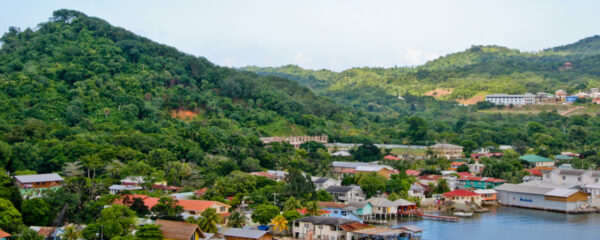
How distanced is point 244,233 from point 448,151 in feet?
103

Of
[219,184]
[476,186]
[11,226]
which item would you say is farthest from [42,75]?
[476,186]

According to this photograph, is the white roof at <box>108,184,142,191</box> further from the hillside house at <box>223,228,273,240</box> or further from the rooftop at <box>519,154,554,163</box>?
the rooftop at <box>519,154,554,163</box>

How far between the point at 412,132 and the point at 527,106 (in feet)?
92.9

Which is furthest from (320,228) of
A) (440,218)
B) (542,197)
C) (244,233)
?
(542,197)

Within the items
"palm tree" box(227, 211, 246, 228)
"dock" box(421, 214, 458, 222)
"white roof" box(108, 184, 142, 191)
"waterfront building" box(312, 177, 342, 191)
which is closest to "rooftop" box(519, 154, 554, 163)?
"waterfront building" box(312, 177, 342, 191)

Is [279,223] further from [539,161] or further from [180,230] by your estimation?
[539,161]

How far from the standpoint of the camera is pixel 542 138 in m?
52.5

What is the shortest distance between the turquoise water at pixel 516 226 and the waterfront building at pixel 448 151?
16.3 metres

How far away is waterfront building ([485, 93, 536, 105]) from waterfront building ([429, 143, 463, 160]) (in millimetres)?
33074

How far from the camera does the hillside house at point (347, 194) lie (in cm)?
3216

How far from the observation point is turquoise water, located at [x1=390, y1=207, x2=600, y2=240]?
25578 millimetres

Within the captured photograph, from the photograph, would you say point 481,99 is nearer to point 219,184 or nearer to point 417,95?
point 417,95

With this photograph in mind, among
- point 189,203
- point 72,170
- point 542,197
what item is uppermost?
point 72,170

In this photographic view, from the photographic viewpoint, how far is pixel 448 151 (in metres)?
49.7
